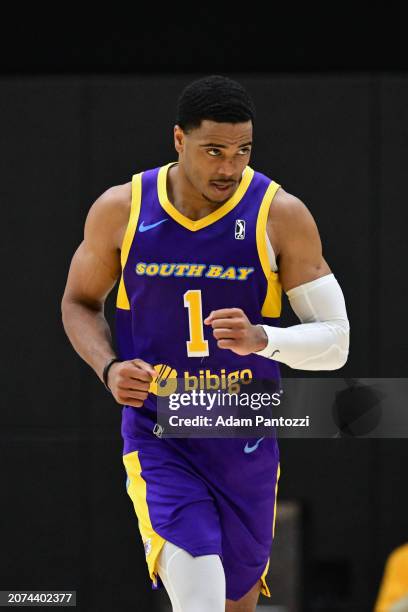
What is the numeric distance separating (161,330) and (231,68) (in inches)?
82.7

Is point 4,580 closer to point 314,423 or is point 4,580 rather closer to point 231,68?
point 314,423

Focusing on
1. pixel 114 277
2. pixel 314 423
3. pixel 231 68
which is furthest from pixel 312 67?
pixel 114 277

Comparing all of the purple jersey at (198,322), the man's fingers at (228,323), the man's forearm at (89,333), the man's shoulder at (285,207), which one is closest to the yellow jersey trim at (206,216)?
the purple jersey at (198,322)

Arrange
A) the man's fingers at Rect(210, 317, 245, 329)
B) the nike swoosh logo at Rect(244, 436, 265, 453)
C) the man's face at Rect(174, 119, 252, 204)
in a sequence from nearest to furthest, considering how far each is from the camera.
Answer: the man's fingers at Rect(210, 317, 245, 329) → the man's face at Rect(174, 119, 252, 204) → the nike swoosh logo at Rect(244, 436, 265, 453)

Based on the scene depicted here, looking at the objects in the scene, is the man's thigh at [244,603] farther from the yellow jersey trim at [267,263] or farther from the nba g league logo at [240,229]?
the nba g league logo at [240,229]

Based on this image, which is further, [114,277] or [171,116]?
[171,116]

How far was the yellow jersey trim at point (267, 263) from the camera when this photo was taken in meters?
3.88

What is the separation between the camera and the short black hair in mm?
3738

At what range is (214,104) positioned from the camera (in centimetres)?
375

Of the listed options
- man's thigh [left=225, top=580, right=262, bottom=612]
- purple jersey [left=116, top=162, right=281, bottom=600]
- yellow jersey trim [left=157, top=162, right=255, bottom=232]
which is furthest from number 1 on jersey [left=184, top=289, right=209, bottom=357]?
man's thigh [left=225, top=580, right=262, bottom=612]

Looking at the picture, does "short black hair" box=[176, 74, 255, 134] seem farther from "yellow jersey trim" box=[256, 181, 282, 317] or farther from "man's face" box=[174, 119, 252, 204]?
"yellow jersey trim" box=[256, 181, 282, 317]

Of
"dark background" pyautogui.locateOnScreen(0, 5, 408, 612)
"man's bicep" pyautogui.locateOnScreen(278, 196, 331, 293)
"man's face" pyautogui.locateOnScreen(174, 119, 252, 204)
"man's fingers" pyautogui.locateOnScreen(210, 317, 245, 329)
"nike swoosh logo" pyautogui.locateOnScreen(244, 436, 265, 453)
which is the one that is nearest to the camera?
"man's fingers" pyautogui.locateOnScreen(210, 317, 245, 329)

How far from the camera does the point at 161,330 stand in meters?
3.89

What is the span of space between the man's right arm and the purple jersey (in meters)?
0.07
